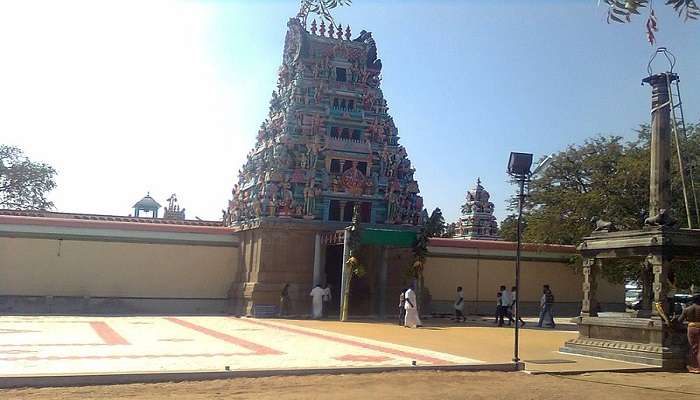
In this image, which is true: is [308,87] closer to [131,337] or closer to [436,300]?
[436,300]

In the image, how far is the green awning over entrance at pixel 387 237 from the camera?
24172 millimetres

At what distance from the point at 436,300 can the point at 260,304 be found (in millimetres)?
8700

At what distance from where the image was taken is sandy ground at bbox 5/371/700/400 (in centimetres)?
857

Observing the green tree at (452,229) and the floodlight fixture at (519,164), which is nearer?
the floodlight fixture at (519,164)

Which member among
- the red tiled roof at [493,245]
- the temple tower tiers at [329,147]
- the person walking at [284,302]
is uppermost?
the temple tower tiers at [329,147]

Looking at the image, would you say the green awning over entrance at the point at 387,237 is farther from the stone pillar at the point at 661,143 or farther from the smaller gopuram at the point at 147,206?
the smaller gopuram at the point at 147,206

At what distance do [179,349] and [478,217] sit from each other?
49201mm

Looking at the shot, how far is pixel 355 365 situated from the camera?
37.0 feet

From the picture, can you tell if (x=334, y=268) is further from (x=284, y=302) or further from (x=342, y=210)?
(x=284, y=302)

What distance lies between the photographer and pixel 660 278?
532 inches

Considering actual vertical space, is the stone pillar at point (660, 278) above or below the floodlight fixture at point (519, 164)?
below

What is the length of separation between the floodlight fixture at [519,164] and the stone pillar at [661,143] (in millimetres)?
4434

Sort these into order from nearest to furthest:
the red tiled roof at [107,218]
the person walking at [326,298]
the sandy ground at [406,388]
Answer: the sandy ground at [406,388]
the person walking at [326,298]
the red tiled roof at [107,218]

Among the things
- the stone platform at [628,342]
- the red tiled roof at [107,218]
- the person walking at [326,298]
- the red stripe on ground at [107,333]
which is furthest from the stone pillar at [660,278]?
the red tiled roof at [107,218]
